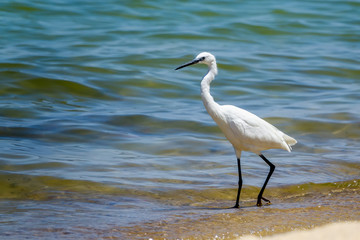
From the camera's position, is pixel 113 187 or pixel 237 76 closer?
pixel 113 187

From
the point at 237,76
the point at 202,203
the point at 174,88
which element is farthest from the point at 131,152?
the point at 237,76

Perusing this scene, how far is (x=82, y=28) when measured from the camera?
14656 millimetres

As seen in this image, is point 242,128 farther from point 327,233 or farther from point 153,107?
point 153,107

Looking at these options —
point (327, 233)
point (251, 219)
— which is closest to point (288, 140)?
point (251, 219)

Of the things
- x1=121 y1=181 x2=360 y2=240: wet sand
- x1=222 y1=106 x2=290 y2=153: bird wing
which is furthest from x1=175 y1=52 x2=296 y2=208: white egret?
x1=121 y1=181 x2=360 y2=240: wet sand

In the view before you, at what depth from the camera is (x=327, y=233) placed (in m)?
4.47

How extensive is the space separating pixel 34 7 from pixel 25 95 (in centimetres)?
650

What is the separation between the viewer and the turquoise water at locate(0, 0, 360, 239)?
573 centimetres

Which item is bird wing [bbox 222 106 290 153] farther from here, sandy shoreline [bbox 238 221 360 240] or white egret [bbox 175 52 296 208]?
sandy shoreline [bbox 238 221 360 240]

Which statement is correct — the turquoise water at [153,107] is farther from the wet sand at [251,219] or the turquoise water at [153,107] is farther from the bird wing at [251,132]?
the bird wing at [251,132]

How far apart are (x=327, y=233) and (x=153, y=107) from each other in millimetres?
5344

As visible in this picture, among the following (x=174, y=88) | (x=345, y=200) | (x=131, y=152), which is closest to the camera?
(x=345, y=200)

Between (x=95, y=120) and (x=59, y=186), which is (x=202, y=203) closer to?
(x=59, y=186)

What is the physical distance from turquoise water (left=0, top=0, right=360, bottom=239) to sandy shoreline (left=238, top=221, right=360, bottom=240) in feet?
1.48
